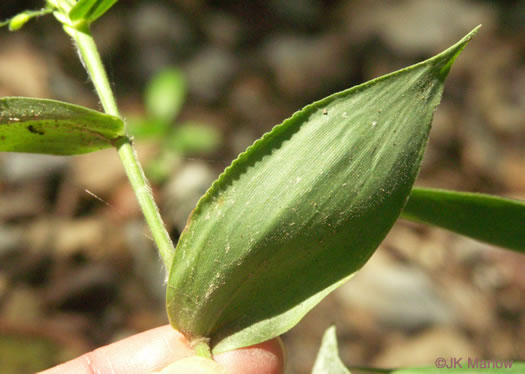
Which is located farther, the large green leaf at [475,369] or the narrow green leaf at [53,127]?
the large green leaf at [475,369]

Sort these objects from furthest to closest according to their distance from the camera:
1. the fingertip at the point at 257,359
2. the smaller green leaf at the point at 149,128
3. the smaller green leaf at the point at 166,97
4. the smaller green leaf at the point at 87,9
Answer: the smaller green leaf at the point at 166,97 → the smaller green leaf at the point at 149,128 → the fingertip at the point at 257,359 → the smaller green leaf at the point at 87,9

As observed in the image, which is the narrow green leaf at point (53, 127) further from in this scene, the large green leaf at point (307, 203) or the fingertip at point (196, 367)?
the fingertip at point (196, 367)

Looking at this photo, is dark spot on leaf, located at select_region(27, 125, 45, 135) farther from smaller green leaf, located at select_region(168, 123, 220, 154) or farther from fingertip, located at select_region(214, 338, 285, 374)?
smaller green leaf, located at select_region(168, 123, 220, 154)

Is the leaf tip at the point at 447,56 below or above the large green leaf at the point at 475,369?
above

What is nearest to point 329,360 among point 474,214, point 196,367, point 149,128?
point 196,367

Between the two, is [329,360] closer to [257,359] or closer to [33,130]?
[257,359]

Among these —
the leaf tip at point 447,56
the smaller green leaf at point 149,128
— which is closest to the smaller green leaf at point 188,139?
the smaller green leaf at point 149,128

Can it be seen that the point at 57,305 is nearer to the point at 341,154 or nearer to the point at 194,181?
the point at 194,181
